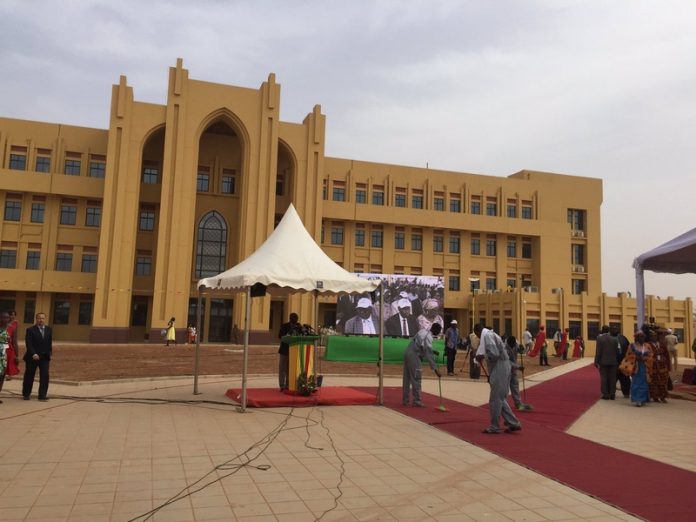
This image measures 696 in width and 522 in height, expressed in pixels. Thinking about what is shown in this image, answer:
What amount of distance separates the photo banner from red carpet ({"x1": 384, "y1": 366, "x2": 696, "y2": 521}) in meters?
21.8

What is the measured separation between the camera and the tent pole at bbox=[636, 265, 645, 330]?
14.6m

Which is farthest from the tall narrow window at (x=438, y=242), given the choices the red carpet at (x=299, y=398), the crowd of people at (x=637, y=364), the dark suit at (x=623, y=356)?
the red carpet at (x=299, y=398)

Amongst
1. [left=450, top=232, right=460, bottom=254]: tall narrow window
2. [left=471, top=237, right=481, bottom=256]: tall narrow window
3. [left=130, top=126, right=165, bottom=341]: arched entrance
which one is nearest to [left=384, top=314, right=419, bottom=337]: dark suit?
[left=450, top=232, right=460, bottom=254]: tall narrow window

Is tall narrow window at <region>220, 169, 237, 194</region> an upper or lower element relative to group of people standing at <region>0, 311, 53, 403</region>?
upper

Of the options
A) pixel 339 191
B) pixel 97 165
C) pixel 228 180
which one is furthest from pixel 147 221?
pixel 339 191

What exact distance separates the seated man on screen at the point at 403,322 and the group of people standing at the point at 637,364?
71.9ft

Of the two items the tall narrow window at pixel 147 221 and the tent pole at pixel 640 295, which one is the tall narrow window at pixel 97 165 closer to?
the tall narrow window at pixel 147 221

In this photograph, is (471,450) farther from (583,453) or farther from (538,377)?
(538,377)

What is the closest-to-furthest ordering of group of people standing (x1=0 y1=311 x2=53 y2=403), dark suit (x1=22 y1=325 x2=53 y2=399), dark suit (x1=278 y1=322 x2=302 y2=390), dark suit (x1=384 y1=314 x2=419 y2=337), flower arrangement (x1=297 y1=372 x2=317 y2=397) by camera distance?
group of people standing (x1=0 y1=311 x2=53 y2=403)
dark suit (x1=22 y1=325 x2=53 y2=399)
flower arrangement (x1=297 y1=372 x2=317 y2=397)
dark suit (x1=278 y1=322 x2=302 y2=390)
dark suit (x1=384 y1=314 x2=419 y2=337)

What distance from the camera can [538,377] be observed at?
18922 millimetres

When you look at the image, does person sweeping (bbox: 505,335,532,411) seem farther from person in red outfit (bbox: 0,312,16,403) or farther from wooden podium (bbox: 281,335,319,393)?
person in red outfit (bbox: 0,312,16,403)

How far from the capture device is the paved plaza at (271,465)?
4875mm

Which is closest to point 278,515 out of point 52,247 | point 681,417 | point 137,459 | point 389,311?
point 137,459

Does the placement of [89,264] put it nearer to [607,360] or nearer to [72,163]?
[72,163]
